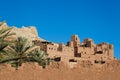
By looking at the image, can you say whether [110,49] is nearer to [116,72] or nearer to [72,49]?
[72,49]

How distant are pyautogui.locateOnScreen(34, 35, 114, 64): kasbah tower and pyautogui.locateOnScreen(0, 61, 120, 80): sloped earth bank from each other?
3606 centimetres

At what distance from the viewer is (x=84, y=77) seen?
17.3 m

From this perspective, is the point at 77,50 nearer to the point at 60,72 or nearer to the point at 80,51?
the point at 80,51

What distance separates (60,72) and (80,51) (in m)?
46.7

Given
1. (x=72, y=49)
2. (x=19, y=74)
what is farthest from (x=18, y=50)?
(x=72, y=49)

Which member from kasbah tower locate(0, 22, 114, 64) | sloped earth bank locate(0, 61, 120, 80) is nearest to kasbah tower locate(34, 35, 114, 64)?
kasbah tower locate(0, 22, 114, 64)

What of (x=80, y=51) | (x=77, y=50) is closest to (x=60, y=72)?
(x=80, y=51)

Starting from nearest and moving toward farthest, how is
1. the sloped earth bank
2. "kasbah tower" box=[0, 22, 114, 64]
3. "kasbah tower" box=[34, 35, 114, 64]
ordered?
1. the sloped earth bank
2. "kasbah tower" box=[0, 22, 114, 64]
3. "kasbah tower" box=[34, 35, 114, 64]

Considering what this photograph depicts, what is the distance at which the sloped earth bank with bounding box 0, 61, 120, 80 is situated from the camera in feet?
50.6

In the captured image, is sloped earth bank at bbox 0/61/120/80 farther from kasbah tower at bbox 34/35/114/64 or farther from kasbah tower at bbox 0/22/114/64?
kasbah tower at bbox 34/35/114/64

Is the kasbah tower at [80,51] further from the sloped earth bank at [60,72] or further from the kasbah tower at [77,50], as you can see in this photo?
the sloped earth bank at [60,72]

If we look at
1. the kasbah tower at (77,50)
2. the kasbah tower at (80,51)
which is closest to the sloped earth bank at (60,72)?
the kasbah tower at (77,50)

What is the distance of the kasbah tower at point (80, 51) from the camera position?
59.2 meters

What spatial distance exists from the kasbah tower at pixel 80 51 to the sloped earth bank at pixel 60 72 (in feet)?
118
